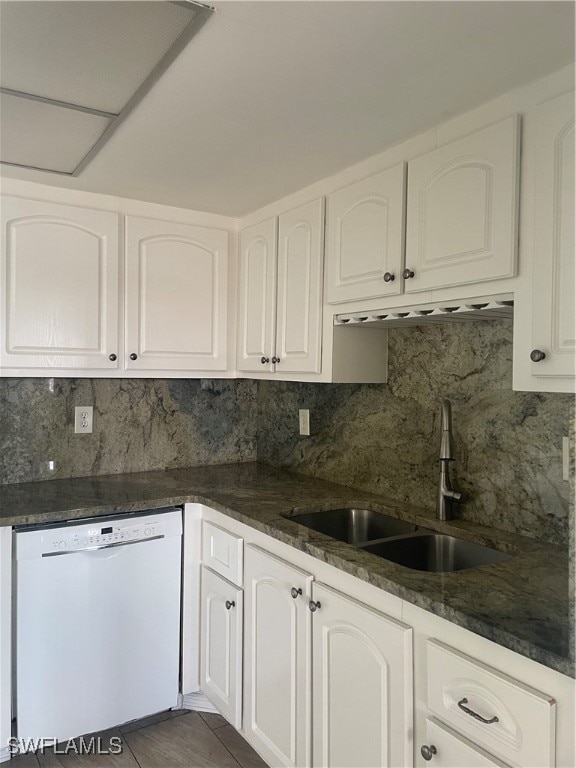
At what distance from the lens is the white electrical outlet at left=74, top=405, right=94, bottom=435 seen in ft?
8.37

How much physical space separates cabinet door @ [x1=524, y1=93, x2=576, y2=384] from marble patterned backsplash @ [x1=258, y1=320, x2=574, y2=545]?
0.15 meters

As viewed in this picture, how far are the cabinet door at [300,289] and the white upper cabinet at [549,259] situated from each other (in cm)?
87

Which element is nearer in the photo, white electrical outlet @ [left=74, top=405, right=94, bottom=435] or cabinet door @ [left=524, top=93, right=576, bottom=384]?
cabinet door @ [left=524, top=93, right=576, bottom=384]

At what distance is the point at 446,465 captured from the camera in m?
1.86

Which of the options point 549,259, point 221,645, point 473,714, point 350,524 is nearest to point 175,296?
point 350,524

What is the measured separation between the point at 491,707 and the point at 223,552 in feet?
3.84

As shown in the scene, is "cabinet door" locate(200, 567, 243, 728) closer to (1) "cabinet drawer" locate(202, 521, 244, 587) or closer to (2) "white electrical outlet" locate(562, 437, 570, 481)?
(1) "cabinet drawer" locate(202, 521, 244, 587)

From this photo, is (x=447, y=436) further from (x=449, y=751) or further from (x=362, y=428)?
(x=449, y=751)

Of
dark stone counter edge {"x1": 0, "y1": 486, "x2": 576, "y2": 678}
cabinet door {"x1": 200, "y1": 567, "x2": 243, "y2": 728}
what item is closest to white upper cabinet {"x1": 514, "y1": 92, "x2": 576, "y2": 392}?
dark stone counter edge {"x1": 0, "y1": 486, "x2": 576, "y2": 678}

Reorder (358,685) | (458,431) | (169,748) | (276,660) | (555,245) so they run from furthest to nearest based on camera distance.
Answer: (169,748) < (458,431) < (276,660) < (358,685) < (555,245)

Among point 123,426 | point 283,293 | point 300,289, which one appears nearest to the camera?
point 300,289

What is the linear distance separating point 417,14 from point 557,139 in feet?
1.44

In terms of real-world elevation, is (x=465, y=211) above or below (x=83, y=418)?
above

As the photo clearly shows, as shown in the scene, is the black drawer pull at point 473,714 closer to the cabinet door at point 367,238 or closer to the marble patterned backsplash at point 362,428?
the marble patterned backsplash at point 362,428
